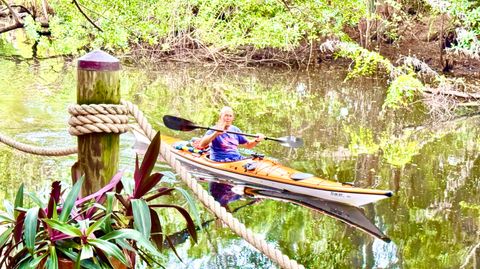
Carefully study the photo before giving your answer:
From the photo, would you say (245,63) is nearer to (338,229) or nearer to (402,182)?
(402,182)

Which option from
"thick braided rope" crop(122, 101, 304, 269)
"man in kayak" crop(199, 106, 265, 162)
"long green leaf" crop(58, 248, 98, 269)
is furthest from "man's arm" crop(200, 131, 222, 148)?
"long green leaf" crop(58, 248, 98, 269)

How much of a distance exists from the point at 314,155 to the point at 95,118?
6016mm

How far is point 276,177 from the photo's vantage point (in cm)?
562

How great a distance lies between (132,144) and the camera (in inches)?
302

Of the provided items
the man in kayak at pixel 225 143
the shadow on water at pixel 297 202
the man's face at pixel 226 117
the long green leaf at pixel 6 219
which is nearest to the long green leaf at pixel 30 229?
the long green leaf at pixel 6 219

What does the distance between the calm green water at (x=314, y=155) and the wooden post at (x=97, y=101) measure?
0.76m

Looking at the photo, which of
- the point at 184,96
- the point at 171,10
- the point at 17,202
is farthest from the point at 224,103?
the point at 17,202

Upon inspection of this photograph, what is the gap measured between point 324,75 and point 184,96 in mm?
5559

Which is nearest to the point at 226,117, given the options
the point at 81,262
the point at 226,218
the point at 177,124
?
the point at 177,124

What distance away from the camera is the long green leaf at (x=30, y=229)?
52.2 inches

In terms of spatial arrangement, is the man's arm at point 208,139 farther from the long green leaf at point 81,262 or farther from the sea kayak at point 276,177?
the long green leaf at point 81,262

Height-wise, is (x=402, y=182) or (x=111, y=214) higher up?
(x=111, y=214)

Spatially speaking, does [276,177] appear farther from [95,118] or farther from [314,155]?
[95,118]

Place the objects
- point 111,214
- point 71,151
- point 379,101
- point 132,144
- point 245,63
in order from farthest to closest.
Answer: point 245,63 < point 379,101 < point 132,144 < point 71,151 < point 111,214
